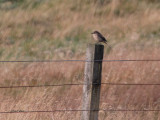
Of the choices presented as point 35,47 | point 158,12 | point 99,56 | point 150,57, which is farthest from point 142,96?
point 158,12

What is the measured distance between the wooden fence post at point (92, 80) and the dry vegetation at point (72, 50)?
1.16 meters

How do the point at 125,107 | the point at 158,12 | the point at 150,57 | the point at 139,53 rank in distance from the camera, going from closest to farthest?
the point at 125,107 < the point at 150,57 < the point at 139,53 < the point at 158,12

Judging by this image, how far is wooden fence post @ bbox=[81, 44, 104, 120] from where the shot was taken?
4.89 m

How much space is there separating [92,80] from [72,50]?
6811mm

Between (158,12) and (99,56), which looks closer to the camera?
(99,56)

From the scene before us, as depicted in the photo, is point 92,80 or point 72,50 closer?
point 92,80

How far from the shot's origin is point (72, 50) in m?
11.7

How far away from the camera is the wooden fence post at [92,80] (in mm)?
4887

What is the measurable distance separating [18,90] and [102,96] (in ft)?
4.69

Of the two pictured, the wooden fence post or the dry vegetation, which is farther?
the dry vegetation

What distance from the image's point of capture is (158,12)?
15805mm

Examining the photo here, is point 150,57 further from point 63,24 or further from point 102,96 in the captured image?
point 63,24

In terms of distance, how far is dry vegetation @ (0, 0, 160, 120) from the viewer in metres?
6.88

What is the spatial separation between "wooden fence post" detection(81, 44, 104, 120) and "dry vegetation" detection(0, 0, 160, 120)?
1.16m
